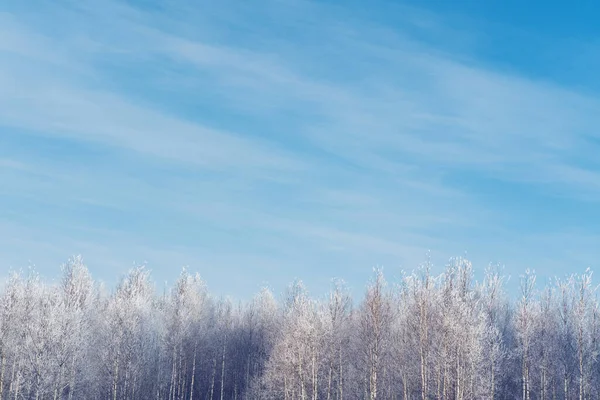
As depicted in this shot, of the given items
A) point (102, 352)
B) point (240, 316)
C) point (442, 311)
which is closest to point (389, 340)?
point (442, 311)

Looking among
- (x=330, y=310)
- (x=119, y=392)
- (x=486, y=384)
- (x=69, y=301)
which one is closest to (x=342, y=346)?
(x=330, y=310)

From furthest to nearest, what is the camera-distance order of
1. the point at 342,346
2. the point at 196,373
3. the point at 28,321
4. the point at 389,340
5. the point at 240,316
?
the point at 240,316 → the point at 196,373 → the point at 342,346 → the point at 389,340 → the point at 28,321

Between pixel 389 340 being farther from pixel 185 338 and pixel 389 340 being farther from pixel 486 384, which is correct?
pixel 185 338

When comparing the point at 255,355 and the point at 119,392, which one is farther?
the point at 255,355

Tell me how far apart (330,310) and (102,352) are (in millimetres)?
25411

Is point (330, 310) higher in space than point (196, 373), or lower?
higher

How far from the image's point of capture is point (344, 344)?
69.4 m

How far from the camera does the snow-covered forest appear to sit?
5294 centimetres

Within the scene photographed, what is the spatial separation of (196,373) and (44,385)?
120 ft

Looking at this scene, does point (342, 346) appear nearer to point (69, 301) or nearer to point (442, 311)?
point (442, 311)

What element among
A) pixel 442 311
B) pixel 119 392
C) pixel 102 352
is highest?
pixel 442 311

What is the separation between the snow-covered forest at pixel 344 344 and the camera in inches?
2084

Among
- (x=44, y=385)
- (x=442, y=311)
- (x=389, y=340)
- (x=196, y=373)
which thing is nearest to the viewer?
(x=442, y=311)

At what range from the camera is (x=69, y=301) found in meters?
63.4
